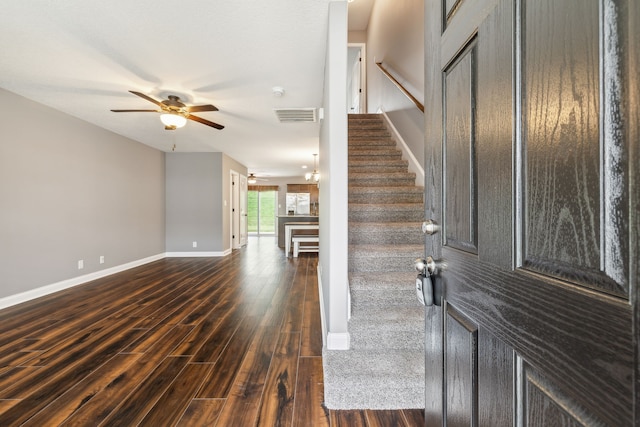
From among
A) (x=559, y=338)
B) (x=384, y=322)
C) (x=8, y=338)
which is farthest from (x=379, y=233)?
(x=8, y=338)

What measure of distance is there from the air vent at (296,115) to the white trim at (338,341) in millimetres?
3078

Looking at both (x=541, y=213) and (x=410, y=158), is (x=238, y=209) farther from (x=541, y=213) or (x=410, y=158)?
(x=541, y=213)

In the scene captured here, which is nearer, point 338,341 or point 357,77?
point 338,341

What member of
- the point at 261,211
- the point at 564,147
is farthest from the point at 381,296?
the point at 261,211

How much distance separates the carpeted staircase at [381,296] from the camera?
63.2 inches

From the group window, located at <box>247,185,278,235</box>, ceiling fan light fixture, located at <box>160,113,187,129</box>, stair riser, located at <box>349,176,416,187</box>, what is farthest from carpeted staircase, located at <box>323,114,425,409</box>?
window, located at <box>247,185,278,235</box>

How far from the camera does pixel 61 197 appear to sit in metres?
3.89

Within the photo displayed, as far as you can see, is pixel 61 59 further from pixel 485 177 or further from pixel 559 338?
pixel 559 338

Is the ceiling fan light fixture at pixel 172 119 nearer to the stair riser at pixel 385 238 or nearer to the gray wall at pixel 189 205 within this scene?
the stair riser at pixel 385 238

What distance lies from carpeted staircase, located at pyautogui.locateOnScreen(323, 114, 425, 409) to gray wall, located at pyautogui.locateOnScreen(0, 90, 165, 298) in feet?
12.5

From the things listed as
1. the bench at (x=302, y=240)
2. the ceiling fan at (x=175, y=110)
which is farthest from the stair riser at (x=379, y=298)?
the bench at (x=302, y=240)

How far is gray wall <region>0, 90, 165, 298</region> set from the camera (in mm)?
3262

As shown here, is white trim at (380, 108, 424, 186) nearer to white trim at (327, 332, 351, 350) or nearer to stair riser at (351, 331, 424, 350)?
stair riser at (351, 331, 424, 350)

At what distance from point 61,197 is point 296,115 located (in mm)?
3380
